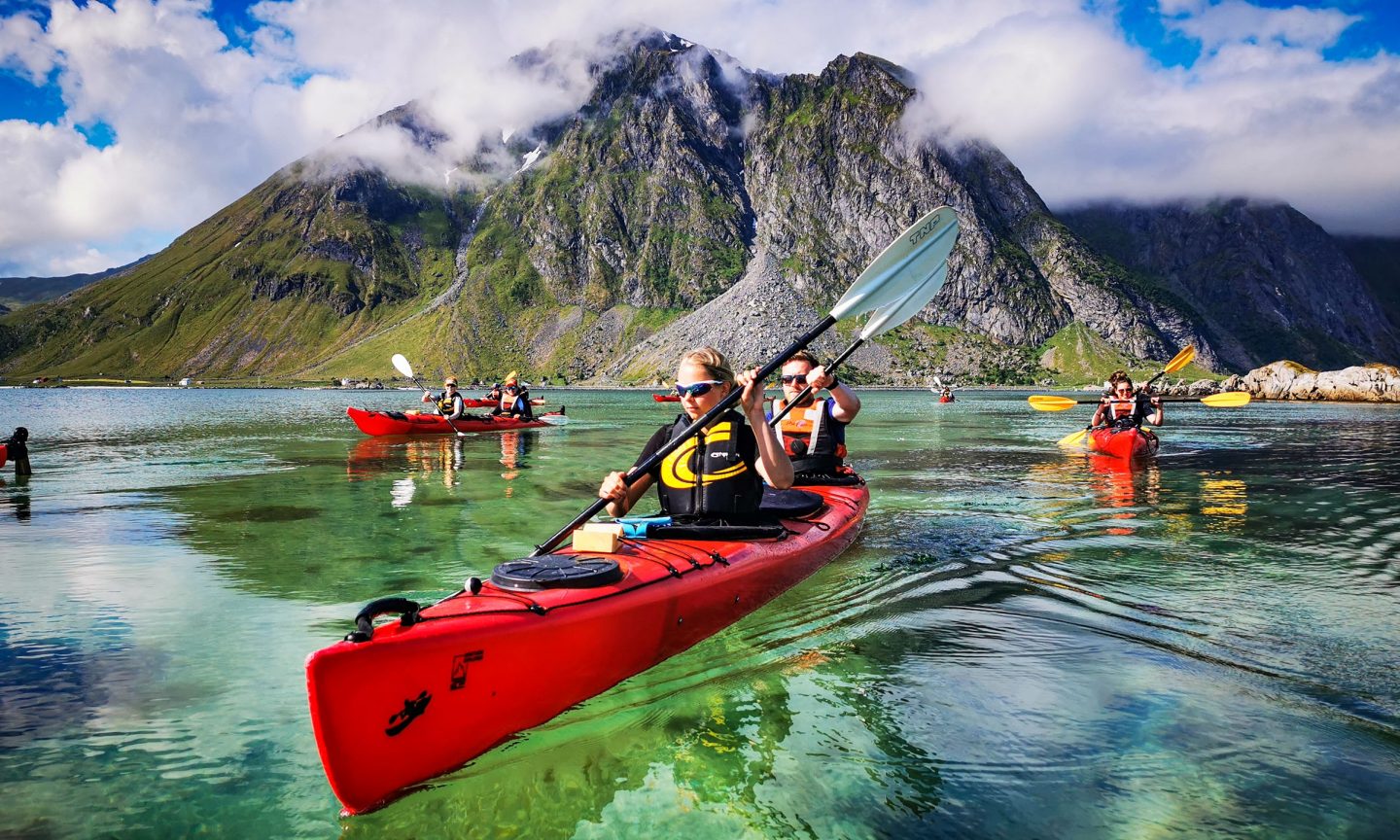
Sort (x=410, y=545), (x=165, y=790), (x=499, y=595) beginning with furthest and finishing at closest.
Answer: (x=410, y=545)
(x=499, y=595)
(x=165, y=790)

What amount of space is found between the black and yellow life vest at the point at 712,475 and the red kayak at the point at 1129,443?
18.6 meters

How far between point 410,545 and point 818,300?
185621 mm

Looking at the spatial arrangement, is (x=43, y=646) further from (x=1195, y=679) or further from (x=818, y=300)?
(x=818, y=300)

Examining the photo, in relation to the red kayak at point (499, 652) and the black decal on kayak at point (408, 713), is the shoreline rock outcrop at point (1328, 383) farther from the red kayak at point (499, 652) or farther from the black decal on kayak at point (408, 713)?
the black decal on kayak at point (408, 713)

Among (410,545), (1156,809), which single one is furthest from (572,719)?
(410,545)

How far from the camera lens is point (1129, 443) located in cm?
2202

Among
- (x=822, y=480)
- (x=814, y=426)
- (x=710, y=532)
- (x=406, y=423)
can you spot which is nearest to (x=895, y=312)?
(x=814, y=426)

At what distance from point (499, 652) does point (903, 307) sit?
798 cm

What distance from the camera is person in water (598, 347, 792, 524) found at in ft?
21.8

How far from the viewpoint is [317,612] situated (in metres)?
7.96

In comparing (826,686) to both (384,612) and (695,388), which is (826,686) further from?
(384,612)

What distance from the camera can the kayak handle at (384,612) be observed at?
3.94m

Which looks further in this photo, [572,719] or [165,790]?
[572,719]

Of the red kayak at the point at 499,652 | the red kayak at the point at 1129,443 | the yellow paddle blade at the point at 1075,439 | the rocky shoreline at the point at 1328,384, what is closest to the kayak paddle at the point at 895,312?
the red kayak at the point at 499,652
